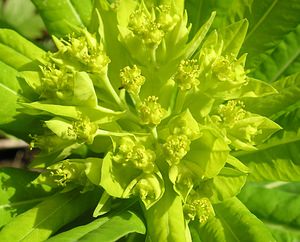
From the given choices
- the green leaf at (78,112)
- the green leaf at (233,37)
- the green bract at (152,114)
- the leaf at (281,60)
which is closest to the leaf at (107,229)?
the green bract at (152,114)

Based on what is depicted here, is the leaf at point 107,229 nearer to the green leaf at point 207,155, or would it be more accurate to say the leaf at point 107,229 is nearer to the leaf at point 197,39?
the green leaf at point 207,155

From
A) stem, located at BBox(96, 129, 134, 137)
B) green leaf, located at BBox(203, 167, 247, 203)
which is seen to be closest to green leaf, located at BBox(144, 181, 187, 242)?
green leaf, located at BBox(203, 167, 247, 203)

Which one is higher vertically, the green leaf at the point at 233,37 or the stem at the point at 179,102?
the green leaf at the point at 233,37

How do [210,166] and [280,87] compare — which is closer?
[210,166]

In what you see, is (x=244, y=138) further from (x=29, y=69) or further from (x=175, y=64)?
(x=29, y=69)

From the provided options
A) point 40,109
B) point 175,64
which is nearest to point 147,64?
point 175,64

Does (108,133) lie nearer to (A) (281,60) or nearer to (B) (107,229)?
(B) (107,229)

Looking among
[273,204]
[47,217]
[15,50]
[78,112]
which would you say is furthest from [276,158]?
[15,50]
